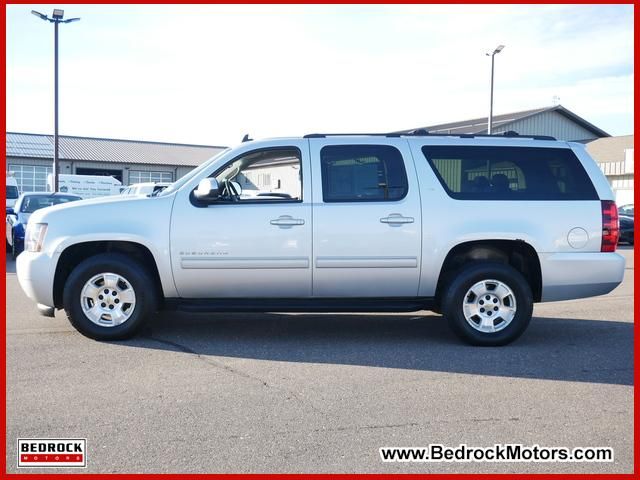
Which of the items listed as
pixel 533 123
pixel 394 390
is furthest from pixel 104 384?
pixel 533 123

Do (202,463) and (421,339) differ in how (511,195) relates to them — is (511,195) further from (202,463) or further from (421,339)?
Answer: (202,463)

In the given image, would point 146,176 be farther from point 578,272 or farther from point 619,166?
point 578,272

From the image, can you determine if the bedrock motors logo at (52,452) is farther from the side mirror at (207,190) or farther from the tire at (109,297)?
the side mirror at (207,190)

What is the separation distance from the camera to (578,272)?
657 centimetres

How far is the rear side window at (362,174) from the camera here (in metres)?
6.58

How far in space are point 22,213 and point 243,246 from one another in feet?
38.4

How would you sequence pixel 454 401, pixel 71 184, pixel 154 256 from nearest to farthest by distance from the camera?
pixel 454 401
pixel 154 256
pixel 71 184

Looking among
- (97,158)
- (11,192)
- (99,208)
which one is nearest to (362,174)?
(99,208)

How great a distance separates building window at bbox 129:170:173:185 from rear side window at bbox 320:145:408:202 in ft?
146

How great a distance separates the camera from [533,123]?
45719mm

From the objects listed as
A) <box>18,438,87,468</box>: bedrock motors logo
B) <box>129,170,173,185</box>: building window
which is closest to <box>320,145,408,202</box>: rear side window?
<box>18,438,87,468</box>: bedrock motors logo

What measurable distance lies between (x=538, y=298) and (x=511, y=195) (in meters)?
1.07

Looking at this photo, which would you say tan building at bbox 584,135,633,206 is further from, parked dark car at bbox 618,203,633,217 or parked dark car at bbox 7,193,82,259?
parked dark car at bbox 7,193,82,259

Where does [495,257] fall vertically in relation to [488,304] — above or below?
above
